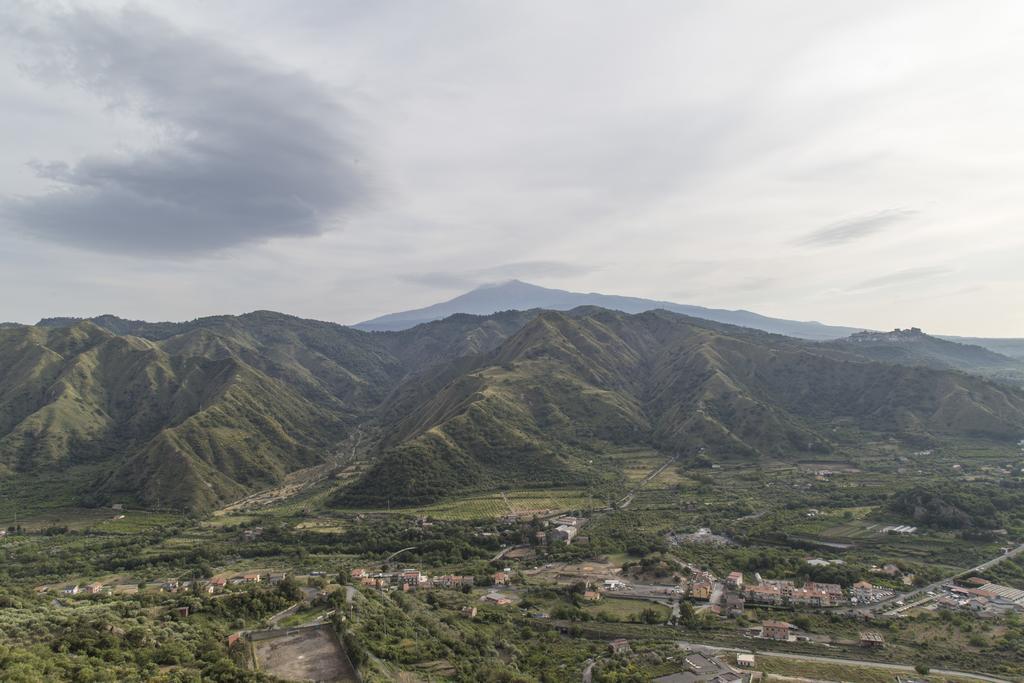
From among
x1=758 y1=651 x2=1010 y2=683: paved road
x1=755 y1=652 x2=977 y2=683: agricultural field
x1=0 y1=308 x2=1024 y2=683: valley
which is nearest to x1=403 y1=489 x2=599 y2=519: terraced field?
x1=0 y1=308 x2=1024 y2=683: valley

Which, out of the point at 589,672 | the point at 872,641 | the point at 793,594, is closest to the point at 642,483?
the point at 793,594

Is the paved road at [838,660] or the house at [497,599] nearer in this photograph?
the paved road at [838,660]

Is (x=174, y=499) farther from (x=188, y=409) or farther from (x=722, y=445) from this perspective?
(x=722, y=445)

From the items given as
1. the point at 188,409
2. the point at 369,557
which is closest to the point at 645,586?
the point at 369,557

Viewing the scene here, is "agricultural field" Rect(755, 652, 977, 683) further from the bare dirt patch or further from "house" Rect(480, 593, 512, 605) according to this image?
the bare dirt patch

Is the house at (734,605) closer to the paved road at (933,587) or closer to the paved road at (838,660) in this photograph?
the paved road at (838,660)

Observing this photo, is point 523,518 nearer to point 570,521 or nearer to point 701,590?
point 570,521

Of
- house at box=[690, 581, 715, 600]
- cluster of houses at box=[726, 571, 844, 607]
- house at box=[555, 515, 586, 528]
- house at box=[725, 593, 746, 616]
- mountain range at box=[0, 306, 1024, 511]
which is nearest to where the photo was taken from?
house at box=[725, 593, 746, 616]

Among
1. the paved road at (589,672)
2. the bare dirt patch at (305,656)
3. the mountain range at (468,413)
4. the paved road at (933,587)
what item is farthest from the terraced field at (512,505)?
the bare dirt patch at (305,656)
